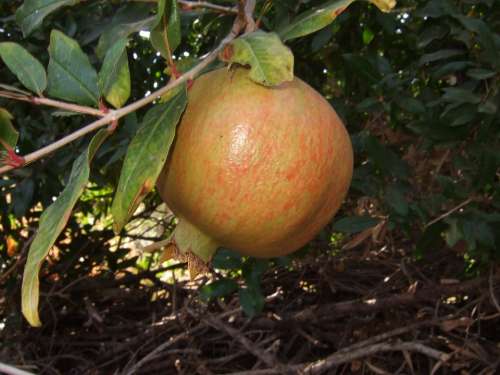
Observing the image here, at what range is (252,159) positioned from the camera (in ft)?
2.50

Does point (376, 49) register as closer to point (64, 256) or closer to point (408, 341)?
point (408, 341)

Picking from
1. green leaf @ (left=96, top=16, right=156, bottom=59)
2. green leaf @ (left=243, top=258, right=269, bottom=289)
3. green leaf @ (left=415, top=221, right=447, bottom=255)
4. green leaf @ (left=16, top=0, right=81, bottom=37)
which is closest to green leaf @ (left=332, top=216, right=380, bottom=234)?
green leaf @ (left=415, top=221, right=447, bottom=255)

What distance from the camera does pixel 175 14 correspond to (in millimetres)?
865

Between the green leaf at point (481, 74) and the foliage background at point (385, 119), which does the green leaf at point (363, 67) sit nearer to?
the foliage background at point (385, 119)

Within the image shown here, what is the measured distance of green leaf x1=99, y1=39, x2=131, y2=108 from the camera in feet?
2.75

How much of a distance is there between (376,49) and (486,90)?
585 mm

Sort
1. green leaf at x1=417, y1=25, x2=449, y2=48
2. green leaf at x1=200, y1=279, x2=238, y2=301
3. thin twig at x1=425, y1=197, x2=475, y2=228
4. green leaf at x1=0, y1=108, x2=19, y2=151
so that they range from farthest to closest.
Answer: green leaf at x1=200, y1=279, x2=238, y2=301
green leaf at x1=417, y1=25, x2=449, y2=48
thin twig at x1=425, y1=197, x2=475, y2=228
green leaf at x1=0, y1=108, x2=19, y2=151

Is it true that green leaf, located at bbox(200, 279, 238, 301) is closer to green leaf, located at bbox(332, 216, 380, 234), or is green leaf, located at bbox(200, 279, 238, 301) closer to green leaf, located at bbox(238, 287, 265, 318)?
green leaf, located at bbox(238, 287, 265, 318)

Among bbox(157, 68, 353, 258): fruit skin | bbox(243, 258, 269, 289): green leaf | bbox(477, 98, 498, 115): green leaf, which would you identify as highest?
bbox(157, 68, 353, 258): fruit skin

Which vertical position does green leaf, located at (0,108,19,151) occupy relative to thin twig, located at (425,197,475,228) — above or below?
above

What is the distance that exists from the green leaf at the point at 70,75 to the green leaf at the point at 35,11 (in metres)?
0.06

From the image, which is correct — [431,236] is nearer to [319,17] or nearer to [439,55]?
[439,55]

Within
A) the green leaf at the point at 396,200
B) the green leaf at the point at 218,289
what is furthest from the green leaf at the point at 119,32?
the green leaf at the point at 218,289

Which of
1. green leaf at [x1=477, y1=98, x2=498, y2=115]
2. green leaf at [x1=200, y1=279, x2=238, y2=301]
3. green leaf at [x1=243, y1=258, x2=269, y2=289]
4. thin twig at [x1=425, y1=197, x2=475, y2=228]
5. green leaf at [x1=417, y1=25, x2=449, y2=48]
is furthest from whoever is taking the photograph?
green leaf at [x1=200, y1=279, x2=238, y2=301]
